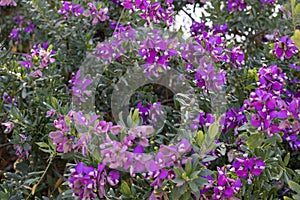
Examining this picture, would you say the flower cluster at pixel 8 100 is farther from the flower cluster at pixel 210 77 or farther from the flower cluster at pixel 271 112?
the flower cluster at pixel 271 112

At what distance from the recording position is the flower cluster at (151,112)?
1958 mm

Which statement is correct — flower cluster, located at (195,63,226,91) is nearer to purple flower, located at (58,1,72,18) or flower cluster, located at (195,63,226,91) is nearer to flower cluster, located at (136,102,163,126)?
flower cluster, located at (136,102,163,126)

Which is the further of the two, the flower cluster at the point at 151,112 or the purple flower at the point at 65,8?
the purple flower at the point at 65,8

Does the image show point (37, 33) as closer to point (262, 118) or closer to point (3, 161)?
point (3, 161)

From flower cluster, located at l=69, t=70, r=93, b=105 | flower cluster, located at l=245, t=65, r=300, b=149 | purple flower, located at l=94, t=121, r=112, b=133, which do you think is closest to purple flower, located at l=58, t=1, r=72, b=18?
flower cluster, located at l=69, t=70, r=93, b=105

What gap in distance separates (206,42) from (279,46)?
0.98 ft

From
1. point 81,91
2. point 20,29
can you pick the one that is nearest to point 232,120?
point 81,91

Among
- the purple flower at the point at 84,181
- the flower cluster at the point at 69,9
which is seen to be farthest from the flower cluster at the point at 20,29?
the purple flower at the point at 84,181

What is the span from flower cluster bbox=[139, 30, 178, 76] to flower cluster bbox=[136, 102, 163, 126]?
5.4 inches

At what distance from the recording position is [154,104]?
1951 mm

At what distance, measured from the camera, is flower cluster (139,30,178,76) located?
1.92m

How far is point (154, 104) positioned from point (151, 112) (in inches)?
1.4

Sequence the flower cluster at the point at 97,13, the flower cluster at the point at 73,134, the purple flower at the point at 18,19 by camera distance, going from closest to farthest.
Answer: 1. the flower cluster at the point at 73,134
2. the flower cluster at the point at 97,13
3. the purple flower at the point at 18,19

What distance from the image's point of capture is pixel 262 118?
5.00ft
